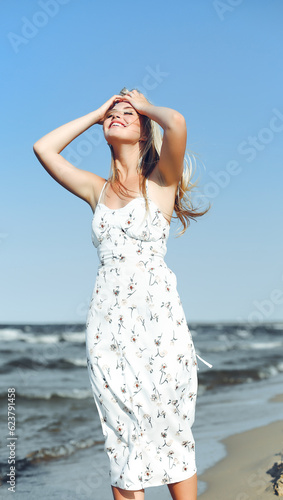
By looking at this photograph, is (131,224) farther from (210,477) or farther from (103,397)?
(210,477)

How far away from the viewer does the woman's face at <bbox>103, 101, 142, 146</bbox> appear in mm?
2885

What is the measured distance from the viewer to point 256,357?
16.1 metres

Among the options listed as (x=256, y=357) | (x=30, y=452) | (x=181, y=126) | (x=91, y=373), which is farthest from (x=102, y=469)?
(x=256, y=357)

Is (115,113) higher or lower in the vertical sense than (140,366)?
higher

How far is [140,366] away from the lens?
8.33ft

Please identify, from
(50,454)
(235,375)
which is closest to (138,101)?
(50,454)

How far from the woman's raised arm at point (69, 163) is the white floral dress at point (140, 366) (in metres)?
0.42

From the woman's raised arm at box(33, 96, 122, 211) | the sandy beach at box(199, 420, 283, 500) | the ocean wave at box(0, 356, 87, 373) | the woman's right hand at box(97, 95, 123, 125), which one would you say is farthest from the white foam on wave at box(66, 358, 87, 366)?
the woman's right hand at box(97, 95, 123, 125)

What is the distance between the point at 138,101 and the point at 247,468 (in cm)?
308

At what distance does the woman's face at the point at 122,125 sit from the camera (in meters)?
2.88

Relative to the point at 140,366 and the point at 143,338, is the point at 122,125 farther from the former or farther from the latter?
the point at 140,366

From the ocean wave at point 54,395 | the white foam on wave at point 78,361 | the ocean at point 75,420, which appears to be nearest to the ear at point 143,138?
the ocean at point 75,420

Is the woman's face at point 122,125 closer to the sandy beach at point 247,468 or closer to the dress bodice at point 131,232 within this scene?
the dress bodice at point 131,232

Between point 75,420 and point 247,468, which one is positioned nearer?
point 247,468
